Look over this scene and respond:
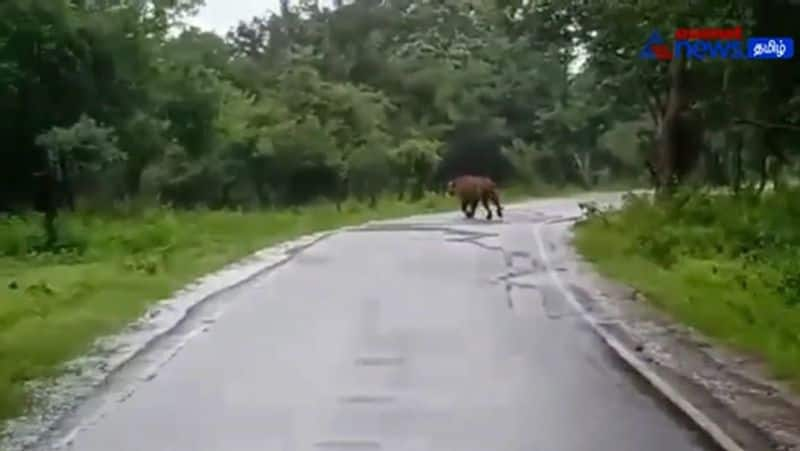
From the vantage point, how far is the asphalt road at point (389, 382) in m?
9.38

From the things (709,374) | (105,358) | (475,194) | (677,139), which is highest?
(677,139)

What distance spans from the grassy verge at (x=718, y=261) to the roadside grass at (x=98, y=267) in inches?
259

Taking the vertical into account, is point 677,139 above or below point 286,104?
below

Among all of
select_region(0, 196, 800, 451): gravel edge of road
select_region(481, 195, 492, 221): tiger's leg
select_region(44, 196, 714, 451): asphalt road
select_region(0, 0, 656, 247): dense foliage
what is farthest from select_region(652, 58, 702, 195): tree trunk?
select_region(0, 196, 800, 451): gravel edge of road

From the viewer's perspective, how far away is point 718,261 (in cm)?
2250

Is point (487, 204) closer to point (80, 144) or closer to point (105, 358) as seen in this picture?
point (80, 144)

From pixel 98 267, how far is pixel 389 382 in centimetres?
1291

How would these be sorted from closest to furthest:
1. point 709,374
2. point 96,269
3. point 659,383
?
point 659,383 < point 709,374 < point 96,269

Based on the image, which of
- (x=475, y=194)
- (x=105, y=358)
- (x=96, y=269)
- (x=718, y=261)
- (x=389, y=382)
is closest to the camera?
(x=389, y=382)

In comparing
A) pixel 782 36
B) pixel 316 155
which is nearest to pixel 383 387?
pixel 782 36

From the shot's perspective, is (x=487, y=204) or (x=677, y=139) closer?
(x=677, y=139)

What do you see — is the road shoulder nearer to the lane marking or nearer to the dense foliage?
the lane marking

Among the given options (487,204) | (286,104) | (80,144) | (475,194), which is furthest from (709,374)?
(286,104)

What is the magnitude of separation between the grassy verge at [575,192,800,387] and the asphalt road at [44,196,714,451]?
1471 millimetres
